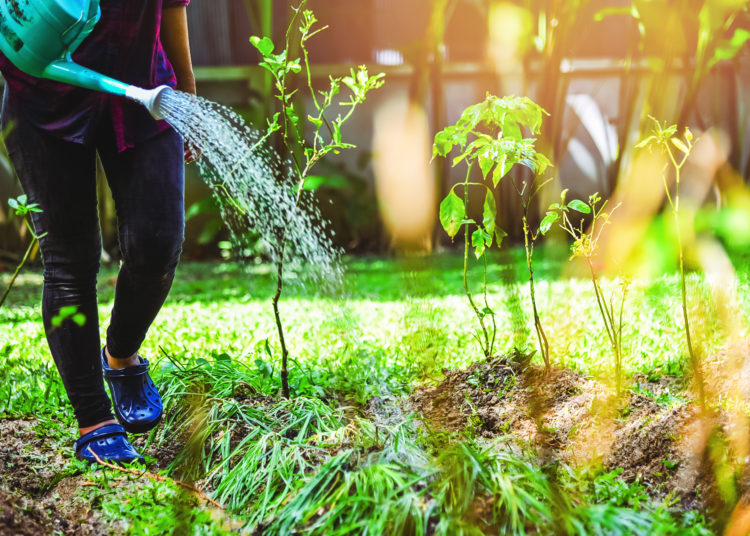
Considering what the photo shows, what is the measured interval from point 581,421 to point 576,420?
0.05 feet

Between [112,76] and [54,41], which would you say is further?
[112,76]

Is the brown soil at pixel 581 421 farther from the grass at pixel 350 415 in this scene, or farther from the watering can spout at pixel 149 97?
the watering can spout at pixel 149 97

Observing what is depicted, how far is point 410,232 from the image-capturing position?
6613 mm

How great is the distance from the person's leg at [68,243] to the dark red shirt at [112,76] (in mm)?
55

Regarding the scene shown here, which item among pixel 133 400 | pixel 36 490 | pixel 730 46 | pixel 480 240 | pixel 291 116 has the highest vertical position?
pixel 730 46

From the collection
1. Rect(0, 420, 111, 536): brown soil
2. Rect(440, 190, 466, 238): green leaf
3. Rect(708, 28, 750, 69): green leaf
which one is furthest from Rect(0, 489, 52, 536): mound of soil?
Rect(708, 28, 750, 69): green leaf

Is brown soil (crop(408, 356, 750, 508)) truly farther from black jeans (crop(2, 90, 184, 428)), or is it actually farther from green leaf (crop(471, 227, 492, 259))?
black jeans (crop(2, 90, 184, 428))

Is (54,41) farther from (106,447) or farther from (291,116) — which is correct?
(106,447)

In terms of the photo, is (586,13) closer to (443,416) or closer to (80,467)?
(443,416)

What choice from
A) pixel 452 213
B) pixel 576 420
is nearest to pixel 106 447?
pixel 452 213

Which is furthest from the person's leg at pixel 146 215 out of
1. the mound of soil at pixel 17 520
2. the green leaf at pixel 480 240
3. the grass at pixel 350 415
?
the green leaf at pixel 480 240

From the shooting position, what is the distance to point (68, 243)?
6.76 feet

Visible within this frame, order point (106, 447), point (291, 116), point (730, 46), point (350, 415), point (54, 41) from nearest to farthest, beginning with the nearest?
1. point (54, 41)
2. point (106, 447)
3. point (291, 116)
4. point (350, 415)
5. point (730, 46)

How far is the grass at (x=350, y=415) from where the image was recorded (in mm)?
1609
